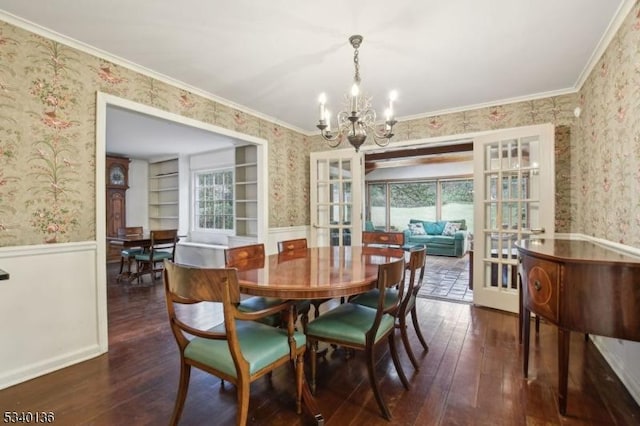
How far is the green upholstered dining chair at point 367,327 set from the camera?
5.30ft

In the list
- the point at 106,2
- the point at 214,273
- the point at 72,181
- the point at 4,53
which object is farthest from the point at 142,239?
the point at 214,273

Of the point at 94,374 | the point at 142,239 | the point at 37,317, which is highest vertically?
the point at 142,239

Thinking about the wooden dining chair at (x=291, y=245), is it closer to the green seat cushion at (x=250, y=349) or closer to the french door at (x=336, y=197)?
the green seat cushion at (x=250, y=349)

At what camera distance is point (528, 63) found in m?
2.52

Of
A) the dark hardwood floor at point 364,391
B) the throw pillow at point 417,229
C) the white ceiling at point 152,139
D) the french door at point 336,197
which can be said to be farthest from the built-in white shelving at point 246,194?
the throw pillow at point 417,229

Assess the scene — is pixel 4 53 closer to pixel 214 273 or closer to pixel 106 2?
pixel 106 2

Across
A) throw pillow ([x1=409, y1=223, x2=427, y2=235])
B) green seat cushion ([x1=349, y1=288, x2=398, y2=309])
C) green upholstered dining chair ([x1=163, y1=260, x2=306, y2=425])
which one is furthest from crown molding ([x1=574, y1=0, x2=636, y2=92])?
throw pillow ([x1=409, y1=223, x2=427, y2=235])

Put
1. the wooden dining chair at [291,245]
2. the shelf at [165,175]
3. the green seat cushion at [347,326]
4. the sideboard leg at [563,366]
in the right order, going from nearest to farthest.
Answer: the sideboard leg at [563,366] → the green seat cushion at [347,326] → the wooden dining chair at [291,245] → the shelf at [165,175]

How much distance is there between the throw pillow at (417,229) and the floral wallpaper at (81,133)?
16.4 ft

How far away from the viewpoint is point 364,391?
186cm

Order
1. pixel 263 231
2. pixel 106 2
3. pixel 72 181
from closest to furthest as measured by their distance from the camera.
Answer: pixel 106 2 < pixel 72 181 < pixel 263 231

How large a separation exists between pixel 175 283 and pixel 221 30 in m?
1.69

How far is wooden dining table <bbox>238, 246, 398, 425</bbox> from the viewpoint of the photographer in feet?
4.87

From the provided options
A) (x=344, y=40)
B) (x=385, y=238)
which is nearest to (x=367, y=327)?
(x=385, y=238)
